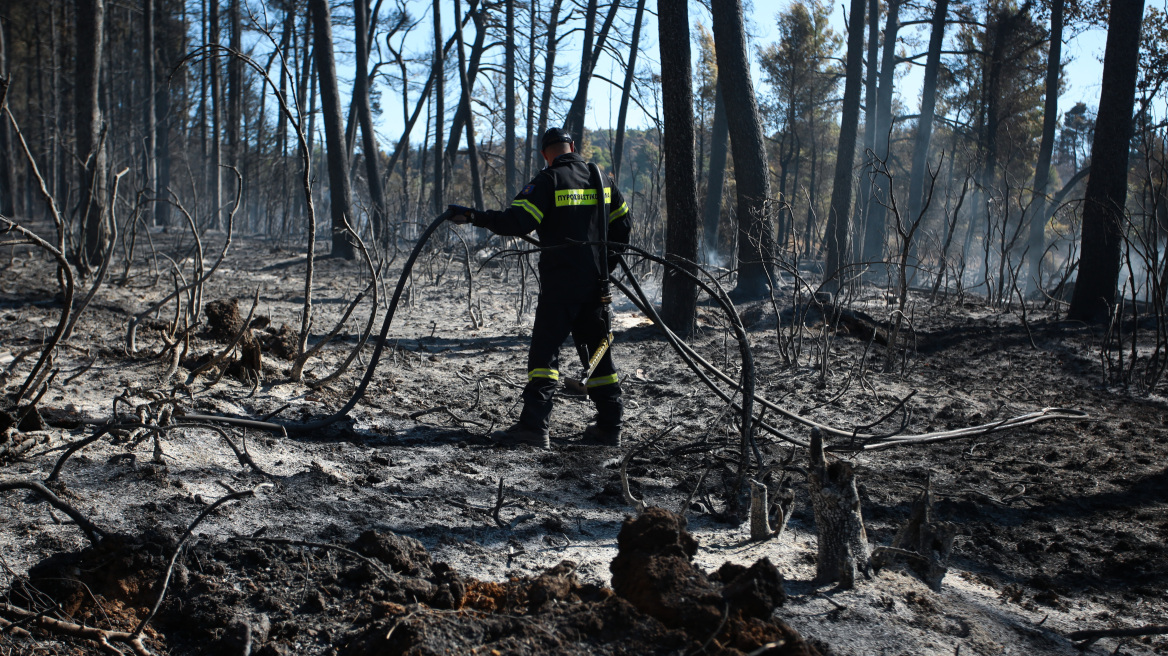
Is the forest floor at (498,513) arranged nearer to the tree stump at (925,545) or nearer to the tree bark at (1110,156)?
the tree stump at (925,545)

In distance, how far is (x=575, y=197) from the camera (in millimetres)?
3600

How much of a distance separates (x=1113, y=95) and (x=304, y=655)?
902 centimetres

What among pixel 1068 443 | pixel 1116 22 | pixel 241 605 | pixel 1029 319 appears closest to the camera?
pixel 241 605

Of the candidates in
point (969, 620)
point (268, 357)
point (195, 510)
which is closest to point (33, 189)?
point (268, 357)

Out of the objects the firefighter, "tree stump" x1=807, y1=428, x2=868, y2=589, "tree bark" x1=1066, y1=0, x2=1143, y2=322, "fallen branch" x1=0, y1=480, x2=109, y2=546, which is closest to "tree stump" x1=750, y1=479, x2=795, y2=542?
"tree stump" x1=807, y1=428, x2=868, y2=589

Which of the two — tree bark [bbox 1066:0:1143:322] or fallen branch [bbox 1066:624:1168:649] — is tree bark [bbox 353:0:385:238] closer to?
tree bark [bbox 1066:0:1143:322]

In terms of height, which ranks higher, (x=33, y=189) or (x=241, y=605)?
(x=33, y=189)

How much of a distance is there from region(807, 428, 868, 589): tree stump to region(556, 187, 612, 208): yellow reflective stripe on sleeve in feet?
6.43

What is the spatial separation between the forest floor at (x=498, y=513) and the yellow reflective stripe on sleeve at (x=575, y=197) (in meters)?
1.27

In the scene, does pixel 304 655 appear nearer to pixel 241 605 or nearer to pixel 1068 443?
pixel 241 605

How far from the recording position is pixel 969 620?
1.97m

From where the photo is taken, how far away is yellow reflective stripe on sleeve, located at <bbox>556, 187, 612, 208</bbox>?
358 centimetres

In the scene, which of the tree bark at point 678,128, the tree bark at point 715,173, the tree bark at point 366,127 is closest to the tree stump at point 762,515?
the tree bark at point 678,128

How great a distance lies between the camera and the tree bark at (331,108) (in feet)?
33.7
